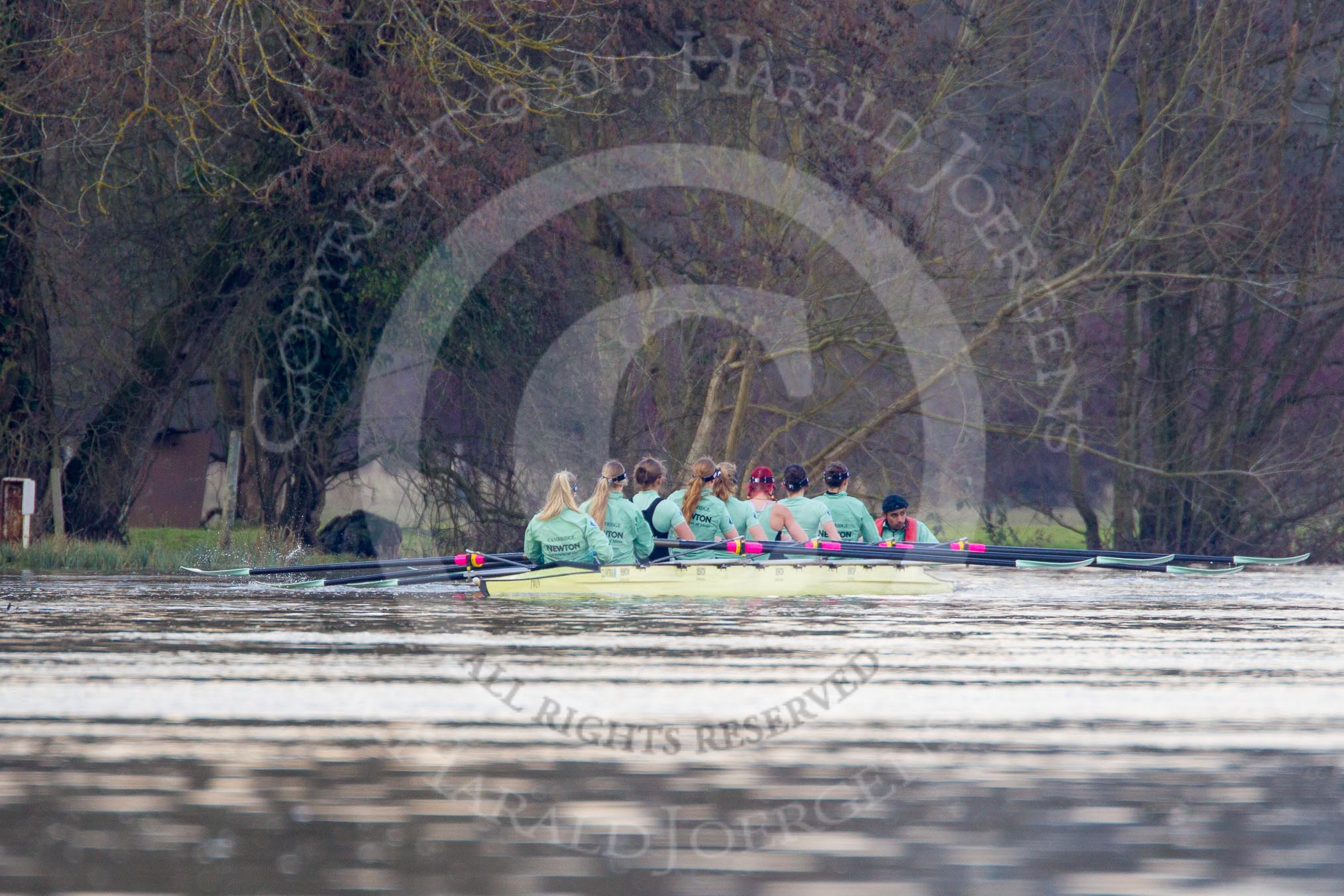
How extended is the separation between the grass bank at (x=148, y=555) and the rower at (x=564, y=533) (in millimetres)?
4685

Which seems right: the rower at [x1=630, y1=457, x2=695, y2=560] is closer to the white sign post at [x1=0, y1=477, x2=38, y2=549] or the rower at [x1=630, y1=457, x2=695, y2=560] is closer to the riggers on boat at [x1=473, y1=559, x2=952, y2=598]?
the riggers on boat at [x1=473, y1=559, x2=952, y2=598]

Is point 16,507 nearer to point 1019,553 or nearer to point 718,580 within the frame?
point 718,580

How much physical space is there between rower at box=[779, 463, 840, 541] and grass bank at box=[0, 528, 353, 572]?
544 cm

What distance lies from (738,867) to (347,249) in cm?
1469

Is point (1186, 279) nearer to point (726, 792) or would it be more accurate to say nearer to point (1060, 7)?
point (1060, 7)

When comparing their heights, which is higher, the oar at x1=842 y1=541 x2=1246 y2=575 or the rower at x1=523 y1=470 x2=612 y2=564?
the rower at x1=523 y1=470 x2=612 y2=564

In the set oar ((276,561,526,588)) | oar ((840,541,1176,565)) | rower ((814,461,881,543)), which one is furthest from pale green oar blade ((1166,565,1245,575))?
oar ((276,561,526,588))

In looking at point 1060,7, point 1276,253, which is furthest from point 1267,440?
point 1060,7

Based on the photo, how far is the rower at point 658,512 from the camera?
1475cm

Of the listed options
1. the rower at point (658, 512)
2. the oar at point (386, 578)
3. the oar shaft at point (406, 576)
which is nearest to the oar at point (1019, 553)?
the rower at point (658, 512)

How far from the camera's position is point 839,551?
1454 centimetres

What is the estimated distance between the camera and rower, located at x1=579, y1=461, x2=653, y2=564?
13883mm

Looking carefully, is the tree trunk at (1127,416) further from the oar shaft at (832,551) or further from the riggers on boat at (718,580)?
the riggers on boat at (718,580)

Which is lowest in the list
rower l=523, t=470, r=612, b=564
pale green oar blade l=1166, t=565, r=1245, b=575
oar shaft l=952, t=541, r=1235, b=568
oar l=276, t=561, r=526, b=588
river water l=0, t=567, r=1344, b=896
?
river water l=0, t=567, r=1344, b=896
